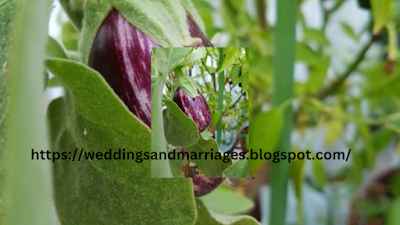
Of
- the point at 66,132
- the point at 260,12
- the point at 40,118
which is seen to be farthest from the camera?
the point at 260,12

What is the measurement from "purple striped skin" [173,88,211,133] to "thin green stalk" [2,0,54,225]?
2.8 inches

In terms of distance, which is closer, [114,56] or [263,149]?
[114,56]

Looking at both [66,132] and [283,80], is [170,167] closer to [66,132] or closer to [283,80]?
[66,132]

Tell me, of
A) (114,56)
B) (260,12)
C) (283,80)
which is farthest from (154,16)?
(260,12)

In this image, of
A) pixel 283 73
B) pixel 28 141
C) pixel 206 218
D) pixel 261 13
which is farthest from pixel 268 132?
pixel 261 13

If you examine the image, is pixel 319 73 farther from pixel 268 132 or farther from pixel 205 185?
pixel 205 185

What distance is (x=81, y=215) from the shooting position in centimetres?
21

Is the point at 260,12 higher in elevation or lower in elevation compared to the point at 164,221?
higher

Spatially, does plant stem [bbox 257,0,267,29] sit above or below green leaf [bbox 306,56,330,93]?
above

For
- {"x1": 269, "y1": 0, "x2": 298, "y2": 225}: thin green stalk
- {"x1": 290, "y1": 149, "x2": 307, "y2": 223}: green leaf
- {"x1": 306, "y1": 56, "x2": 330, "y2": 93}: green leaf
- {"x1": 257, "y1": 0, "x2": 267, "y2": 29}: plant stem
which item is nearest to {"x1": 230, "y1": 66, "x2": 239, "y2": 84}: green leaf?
{"x1": 269, "y1": 0, "x2": 298, "y2": 225}: thin green stalk

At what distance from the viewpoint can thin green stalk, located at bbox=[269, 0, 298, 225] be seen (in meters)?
0.35

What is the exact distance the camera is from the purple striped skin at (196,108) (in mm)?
187

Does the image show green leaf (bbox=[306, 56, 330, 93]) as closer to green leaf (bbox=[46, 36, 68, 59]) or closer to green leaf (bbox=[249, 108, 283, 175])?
green leaf (bbox=[249, 108, 283, 175])

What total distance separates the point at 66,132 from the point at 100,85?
0.21ft
